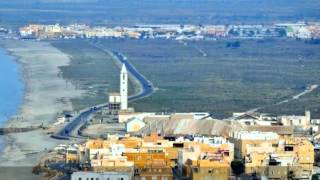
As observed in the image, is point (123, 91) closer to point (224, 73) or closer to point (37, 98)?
point (37, 98)

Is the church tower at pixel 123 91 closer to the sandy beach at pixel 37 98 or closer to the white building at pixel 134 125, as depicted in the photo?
the sandy beach at pixel 37 98

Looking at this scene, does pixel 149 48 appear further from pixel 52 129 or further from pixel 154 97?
pixel 52 129

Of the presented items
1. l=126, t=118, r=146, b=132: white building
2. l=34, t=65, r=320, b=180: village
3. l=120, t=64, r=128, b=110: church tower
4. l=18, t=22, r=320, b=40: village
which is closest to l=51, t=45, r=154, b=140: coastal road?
l=34, t=65, r=320, b=180: village

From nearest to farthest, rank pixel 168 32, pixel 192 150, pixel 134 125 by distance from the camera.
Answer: pixel 192 150
pixel 134 125
pixel 168 32

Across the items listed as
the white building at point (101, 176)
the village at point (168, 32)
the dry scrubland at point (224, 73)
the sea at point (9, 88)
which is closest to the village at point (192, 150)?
the white building at point (101, 176)

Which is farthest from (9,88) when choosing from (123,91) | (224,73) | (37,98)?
(224,73)
